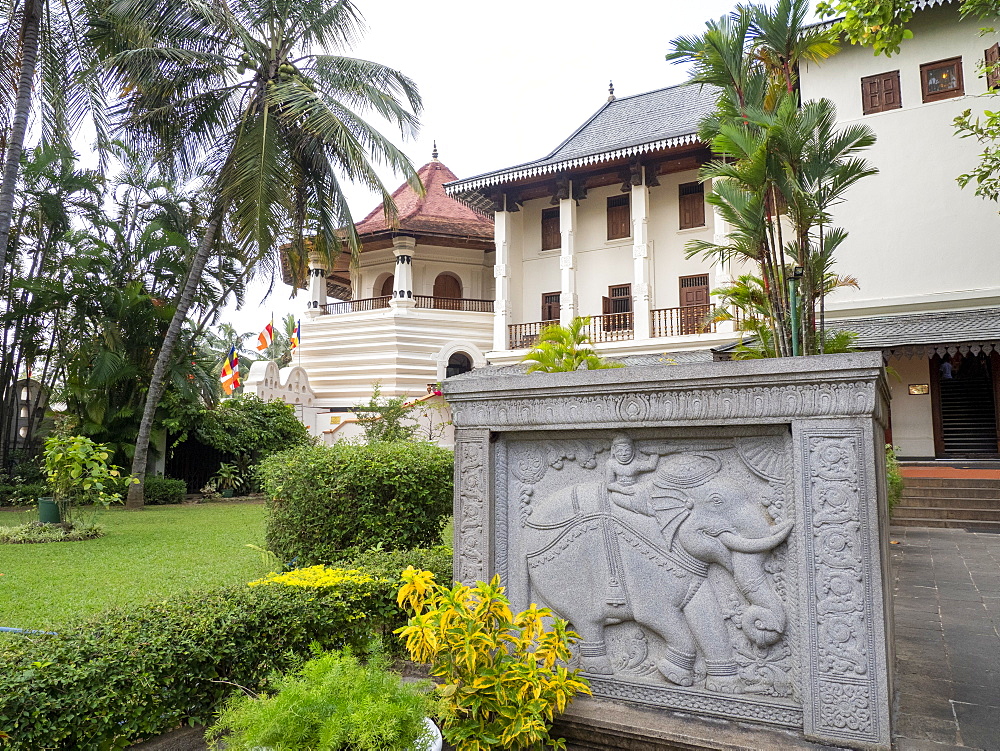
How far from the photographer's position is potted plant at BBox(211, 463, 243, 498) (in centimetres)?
1480

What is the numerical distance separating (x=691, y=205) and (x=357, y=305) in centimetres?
1179

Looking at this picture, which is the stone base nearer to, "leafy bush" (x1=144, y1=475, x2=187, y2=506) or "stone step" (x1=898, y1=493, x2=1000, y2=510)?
"stone step" (x1=898, y1=493, x2=1000, y2=510)

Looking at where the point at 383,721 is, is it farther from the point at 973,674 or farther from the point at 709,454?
the point at 973,674

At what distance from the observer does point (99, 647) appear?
7.79 ft

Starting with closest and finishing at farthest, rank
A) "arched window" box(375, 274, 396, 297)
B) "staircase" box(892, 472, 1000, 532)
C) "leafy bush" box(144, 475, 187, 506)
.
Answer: "staircase" box(892, 472, 1000, 532) → "leafy bush" box(144, 475, 187, 506) → "arched window" box(375, 274, 396, 297)

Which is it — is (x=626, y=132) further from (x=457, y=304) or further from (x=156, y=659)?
(x=156, y=659)

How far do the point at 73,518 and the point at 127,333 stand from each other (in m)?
5.74

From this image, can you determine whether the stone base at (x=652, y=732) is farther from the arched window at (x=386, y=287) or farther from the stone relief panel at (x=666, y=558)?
the arched window at (x=386, y=287)

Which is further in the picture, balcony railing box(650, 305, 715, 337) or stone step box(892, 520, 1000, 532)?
balcony railing box(650, 305, 715, 337)

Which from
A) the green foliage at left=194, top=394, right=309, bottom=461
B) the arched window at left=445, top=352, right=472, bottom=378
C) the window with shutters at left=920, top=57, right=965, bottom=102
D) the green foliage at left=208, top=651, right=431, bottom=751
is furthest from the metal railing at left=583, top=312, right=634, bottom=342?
the green foliage at left=208, top=651, right=431, bottom=751

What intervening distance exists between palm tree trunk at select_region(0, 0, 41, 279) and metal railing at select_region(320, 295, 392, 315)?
13.8 meters

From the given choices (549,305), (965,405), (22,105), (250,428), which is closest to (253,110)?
(22,105)

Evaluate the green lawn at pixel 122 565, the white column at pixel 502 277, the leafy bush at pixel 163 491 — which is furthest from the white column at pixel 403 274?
the green lawn at pixel 122 565

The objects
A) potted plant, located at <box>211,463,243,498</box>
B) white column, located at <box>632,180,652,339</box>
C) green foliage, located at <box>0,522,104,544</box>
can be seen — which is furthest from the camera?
white column, located at <box>632,180,652,339</box>
